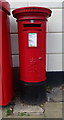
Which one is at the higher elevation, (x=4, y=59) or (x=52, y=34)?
(x=52, y=34)

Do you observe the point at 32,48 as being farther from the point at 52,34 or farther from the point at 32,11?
the point at 52,34

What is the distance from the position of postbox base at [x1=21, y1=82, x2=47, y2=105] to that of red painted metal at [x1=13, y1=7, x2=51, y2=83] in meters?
0.09

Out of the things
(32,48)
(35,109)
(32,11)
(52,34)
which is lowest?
(35,109)

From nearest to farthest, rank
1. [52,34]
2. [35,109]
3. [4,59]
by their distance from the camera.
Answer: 1. [4,59]
2. [35,109]
3. [52,34]

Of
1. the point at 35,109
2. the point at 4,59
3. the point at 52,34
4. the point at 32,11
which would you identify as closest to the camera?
the point at 32,11

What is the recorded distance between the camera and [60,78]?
2996 mm

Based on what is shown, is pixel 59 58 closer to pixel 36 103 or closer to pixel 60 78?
pixel 60 78

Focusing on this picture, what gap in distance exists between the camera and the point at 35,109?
6.97 feet

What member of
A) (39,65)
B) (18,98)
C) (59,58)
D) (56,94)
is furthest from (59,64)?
(18,98)

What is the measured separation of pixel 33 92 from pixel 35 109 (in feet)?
0.91

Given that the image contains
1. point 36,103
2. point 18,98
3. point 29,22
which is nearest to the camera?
point 29,22

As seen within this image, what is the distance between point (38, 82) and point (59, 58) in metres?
0.98

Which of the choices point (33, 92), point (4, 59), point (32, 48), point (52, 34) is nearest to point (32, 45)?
point (32, 48)

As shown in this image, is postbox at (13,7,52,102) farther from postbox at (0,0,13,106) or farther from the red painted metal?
postbox at (0,0,13,106)
